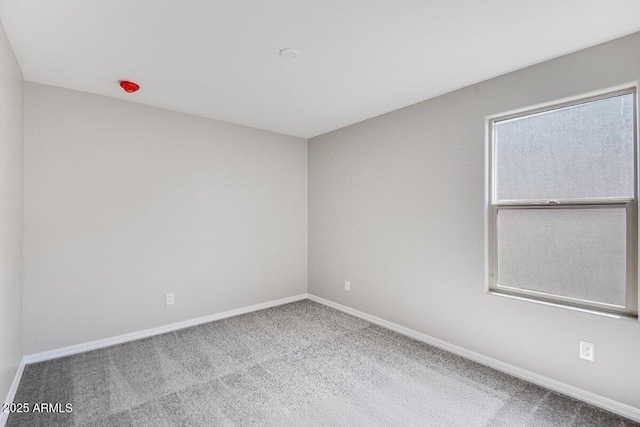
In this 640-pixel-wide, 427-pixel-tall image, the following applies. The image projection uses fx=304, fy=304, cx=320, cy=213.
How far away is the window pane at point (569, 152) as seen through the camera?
199 centimetres

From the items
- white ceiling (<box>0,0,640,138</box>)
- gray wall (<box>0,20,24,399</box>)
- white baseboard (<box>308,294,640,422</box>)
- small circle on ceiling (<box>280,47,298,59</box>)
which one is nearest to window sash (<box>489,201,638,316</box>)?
white baseboard (<box>308,294,640,422</box>)

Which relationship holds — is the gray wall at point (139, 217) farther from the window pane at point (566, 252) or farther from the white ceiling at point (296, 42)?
the window pane at point (566, 252)

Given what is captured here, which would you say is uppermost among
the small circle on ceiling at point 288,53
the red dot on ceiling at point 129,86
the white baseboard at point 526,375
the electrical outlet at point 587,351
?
the small circle on ceiling at point 288,53

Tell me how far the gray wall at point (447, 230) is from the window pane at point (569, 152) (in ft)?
0.48

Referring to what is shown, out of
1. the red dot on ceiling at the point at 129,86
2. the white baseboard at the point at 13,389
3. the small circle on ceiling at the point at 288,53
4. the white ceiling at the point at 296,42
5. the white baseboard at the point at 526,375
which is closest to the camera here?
the white ceiling at the point at 296,42

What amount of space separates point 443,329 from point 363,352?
0.78m

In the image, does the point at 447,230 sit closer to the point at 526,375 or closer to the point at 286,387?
the point at 526,375

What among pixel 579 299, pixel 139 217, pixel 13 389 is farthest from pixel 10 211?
pixel 579 299

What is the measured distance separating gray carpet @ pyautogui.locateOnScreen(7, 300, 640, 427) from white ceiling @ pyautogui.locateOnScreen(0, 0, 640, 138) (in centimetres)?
236

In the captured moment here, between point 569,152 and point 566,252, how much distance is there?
2.37 ft

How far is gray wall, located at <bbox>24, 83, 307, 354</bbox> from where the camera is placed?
8.53ft

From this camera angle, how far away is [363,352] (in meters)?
2.78

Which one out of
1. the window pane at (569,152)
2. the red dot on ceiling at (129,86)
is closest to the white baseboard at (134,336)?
the red dot on ceiling at (129,86)

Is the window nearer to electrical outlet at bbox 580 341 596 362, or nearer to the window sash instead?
the window sash
